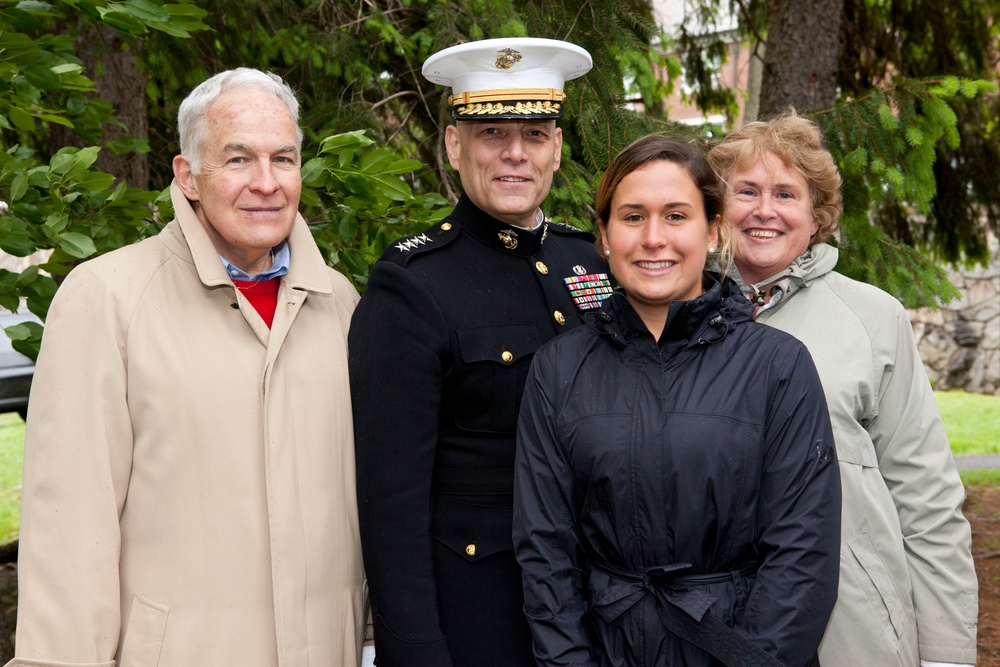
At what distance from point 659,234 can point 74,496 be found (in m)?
1.33

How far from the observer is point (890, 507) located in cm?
231

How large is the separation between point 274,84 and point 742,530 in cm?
143

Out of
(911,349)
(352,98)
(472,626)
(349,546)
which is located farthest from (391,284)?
(352,98)

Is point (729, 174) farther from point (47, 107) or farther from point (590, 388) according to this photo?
point (47, 107)

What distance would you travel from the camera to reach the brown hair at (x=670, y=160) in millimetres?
2137

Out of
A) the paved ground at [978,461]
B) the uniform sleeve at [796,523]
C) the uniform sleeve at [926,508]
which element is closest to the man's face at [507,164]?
the uniform sleeve at [796,523]

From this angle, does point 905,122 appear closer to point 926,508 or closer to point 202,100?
point 926,508

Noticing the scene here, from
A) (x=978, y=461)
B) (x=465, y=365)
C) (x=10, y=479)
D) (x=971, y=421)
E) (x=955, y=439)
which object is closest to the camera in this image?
(x=465, y=365)

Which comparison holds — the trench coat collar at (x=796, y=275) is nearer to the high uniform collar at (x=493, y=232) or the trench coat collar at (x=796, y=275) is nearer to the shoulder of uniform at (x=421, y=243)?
the high uniform collar at (x=493, y=232)

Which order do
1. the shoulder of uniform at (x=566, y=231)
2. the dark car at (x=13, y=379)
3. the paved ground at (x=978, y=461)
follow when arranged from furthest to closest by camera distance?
the paved ground at (x=978, y=461) → the dark car at (x=13, y=379) → the shoulder of uniform at (x=566, y=231)

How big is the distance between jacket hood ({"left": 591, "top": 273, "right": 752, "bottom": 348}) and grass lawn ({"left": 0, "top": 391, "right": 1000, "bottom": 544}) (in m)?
6.93

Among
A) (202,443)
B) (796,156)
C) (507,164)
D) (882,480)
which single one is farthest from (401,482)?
(796,156)

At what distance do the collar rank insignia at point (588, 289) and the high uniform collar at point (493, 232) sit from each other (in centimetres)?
15

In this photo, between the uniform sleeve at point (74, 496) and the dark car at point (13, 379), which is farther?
the dark car at point (13, 379)
